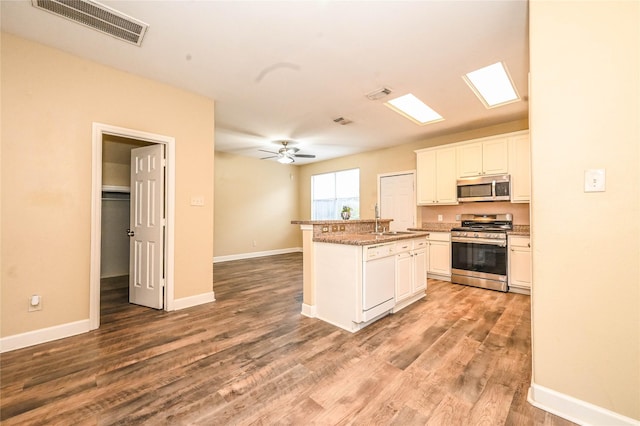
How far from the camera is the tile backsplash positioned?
4.46 metres

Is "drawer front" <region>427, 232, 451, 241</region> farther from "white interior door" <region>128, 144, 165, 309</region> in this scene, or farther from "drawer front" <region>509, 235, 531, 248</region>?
"white interior door" <region>128, 144, 165, 309</region>

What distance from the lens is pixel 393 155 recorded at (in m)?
6.33

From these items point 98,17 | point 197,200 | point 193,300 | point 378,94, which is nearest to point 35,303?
point 193,300

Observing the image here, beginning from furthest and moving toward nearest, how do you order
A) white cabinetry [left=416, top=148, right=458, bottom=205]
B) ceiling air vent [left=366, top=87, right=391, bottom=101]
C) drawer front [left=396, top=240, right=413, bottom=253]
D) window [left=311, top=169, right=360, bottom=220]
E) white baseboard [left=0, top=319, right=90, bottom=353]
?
Result: window [left=311, top=169, right=360, bottom=220] → white cabinetry [left=416, top=148, right=458, bottom=205] → ceiling air vent [left=366, top=87, right=391, bottom=101] → drawer front [left=396, top=240, right=413, bottom=253] → white baseboard [left=0, top=319, right=90, bottom=353]

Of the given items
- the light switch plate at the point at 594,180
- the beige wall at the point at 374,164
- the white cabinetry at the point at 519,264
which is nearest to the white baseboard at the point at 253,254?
the beige wall at the point at 374,164

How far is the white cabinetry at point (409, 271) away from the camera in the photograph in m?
3.31

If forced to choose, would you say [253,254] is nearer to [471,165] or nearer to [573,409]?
[471,165]

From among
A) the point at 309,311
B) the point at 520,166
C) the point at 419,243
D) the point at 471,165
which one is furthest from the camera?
the point at 471,165

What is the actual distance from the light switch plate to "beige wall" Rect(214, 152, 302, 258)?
264 inches

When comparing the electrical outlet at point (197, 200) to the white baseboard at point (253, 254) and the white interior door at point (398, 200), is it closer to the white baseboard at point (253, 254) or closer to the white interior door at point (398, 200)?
the white baseboard at point (253, 254)

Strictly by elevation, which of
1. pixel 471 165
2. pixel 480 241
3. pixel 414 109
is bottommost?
pixel 480 241

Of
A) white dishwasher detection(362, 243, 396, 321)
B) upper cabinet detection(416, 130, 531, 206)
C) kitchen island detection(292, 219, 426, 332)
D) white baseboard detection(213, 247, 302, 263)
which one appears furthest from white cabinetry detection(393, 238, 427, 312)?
white baseboard detection(213, 247, 302, 263)

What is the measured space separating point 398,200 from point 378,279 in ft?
11.8

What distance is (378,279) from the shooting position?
9.67 feet
